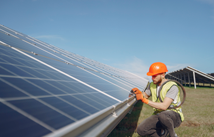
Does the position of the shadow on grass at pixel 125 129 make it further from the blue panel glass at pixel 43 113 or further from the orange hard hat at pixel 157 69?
the blue panel glass at pixel 43 113

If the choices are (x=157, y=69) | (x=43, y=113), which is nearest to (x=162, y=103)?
(x=157, y=69)

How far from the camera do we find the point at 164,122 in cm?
436

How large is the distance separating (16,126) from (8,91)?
2.21ft

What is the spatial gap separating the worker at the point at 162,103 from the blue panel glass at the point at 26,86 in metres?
2.87

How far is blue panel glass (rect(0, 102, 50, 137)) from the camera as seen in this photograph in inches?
54.7

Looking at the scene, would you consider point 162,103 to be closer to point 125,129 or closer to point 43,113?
point 125,129

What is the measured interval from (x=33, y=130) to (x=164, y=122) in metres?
3.73

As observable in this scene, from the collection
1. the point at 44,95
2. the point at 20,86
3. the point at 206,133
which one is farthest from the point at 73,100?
the point at 206,133

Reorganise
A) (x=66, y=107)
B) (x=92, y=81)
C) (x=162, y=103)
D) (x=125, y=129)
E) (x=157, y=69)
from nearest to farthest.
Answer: (x=66, y=107) → (x=162, y=103) → (x=157, y=69) → (x=92, y=81) → (x=125, y=129)

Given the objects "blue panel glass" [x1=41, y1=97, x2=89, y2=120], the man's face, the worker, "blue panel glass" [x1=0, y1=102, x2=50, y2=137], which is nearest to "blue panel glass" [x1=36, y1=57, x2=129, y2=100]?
the worker

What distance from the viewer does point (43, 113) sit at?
1.89 m

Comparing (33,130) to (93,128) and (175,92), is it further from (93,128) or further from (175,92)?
(175,92)

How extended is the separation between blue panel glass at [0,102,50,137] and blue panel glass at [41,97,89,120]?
606mm

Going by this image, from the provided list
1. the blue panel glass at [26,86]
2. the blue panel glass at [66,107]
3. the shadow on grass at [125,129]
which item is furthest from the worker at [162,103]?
the blue panel glass at [26,86]
